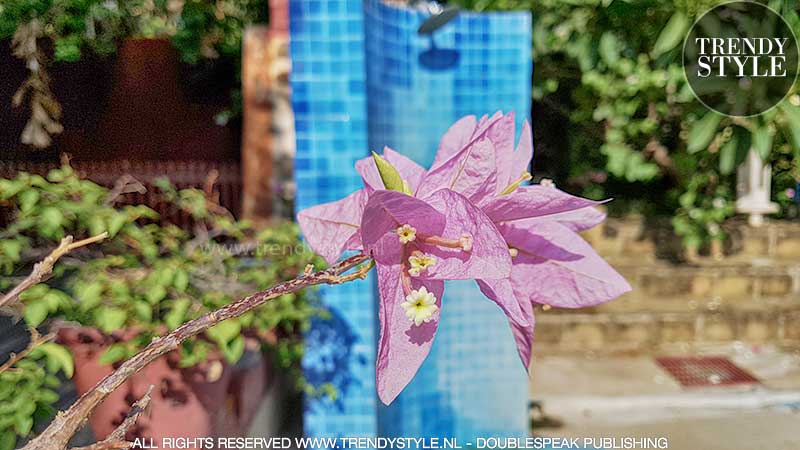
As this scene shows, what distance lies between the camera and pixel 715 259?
3.44 m

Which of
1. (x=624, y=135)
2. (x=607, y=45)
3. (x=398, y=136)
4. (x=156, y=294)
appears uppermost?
(x=607, y=45)

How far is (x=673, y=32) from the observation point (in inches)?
54.6

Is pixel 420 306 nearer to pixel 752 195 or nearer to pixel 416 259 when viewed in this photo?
pixel 416 259

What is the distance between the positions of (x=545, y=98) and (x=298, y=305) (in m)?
2.59

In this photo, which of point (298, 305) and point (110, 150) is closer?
point (298, 305)

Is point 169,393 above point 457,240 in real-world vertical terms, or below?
below

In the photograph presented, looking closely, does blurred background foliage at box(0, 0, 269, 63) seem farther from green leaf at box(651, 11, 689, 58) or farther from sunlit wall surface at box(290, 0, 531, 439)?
green leaf at box(651, 11, 689, 58)

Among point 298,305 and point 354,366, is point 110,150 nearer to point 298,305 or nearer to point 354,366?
point 298,305

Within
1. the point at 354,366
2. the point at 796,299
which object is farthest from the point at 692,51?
the point at 796,299

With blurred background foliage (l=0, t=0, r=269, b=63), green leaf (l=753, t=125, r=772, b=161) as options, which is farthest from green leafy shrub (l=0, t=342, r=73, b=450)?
green leaf (l=753, t=125, r=772, b=161)

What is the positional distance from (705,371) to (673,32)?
223cm

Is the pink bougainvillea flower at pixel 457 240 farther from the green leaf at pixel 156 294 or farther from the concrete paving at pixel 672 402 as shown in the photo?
the concrete paving at pixel 672 402

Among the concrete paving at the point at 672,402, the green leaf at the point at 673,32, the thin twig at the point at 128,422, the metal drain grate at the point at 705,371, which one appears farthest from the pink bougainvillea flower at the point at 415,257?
the metal drain grate at the point at 705,371

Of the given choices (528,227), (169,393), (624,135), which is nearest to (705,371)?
(624,135)
